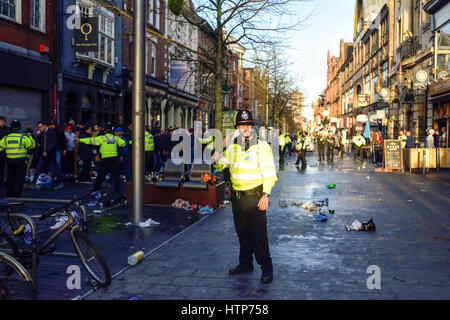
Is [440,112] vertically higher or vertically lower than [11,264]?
higher

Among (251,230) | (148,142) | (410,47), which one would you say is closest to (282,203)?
(251,230)

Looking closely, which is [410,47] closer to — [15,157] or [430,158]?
[430,158]

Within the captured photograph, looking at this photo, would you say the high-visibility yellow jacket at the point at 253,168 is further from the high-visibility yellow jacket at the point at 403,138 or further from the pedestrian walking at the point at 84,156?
the high-visibility yellow jacket at the point at 403,138

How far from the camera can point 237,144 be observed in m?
5.68

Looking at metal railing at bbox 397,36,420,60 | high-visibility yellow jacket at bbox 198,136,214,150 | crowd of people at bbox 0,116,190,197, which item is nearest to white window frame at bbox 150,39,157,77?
high-visibility yellow jacket at bbox 198,136,214,150

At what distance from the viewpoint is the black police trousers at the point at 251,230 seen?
5416mm

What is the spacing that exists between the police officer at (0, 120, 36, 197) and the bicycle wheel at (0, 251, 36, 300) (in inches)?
260

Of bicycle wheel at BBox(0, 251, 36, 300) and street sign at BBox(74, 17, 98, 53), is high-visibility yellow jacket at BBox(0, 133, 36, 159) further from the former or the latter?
street sign at BBox(74, 17, 98, 53)

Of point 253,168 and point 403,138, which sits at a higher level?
point 403,138

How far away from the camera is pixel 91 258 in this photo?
523 centimetres

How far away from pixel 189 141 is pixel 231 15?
24.3 ft

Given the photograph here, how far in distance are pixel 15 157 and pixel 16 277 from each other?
22.8ft

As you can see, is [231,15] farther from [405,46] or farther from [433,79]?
[405,46]
